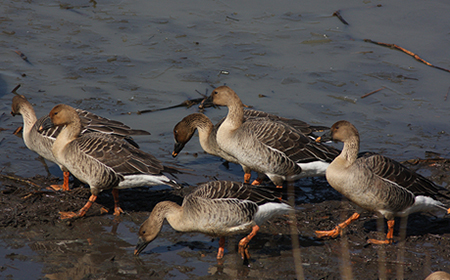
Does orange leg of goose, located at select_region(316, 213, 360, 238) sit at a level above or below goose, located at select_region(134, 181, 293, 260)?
below

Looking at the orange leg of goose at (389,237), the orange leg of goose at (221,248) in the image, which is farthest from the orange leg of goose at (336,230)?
the orange leg of goose at (221,248)

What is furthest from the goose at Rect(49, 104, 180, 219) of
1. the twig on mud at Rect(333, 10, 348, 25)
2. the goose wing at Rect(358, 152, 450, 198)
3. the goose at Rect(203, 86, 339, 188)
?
the twig on mud at Rect(333, 10, 348, 25)

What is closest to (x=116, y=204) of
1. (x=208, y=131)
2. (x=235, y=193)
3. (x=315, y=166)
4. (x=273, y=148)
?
(x=235, y=193)

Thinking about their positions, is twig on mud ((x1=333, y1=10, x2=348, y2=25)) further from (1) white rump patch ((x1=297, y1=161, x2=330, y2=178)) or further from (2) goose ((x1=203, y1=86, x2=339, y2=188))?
(1) white rump patch ((x1=297, y1=161, x2=330, y2=178))

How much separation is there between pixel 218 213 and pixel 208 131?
283 centimetres

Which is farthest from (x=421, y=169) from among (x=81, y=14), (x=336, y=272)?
(x=81, y=14)

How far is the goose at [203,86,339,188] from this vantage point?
8.09 metres

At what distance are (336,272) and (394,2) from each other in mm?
11207

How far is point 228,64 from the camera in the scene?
11930mm

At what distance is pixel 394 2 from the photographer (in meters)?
15.0

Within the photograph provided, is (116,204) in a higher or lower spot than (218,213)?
lower

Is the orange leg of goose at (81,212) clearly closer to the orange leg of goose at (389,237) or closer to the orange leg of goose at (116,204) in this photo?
the orange leg of goose at (116,204)

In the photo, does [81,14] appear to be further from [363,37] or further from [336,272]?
[336,272]

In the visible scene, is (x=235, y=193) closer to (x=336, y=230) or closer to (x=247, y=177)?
(x=336, y=230)
